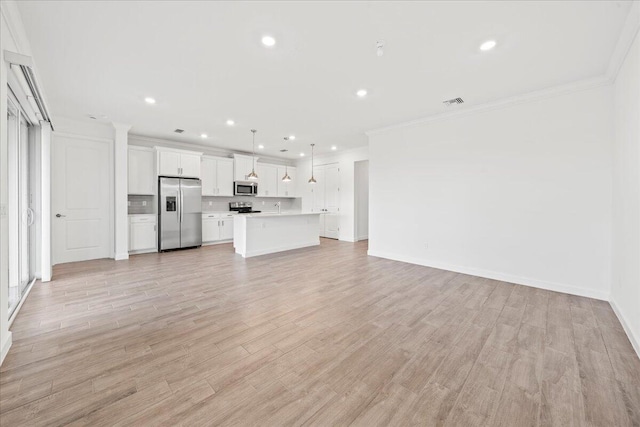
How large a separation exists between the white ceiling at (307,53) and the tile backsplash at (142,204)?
237 cm

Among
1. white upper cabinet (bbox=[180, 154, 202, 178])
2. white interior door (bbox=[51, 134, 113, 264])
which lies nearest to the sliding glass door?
white interior door (bbox=[51, 134, 113, 264])

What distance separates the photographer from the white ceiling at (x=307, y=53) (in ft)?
7.13

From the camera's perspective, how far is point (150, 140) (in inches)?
255

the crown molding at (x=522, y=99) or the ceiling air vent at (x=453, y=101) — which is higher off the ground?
the ceiling air vent at (x=453, y=101)

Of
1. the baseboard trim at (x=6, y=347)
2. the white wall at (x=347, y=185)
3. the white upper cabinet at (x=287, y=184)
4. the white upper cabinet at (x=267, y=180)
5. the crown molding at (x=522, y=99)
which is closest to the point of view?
the baseboard trim at (x=6, y=347)

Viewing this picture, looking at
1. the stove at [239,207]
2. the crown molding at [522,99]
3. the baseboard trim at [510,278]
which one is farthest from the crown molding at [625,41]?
the stove at [239,207]

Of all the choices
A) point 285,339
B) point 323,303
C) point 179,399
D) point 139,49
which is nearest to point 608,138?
point 323,303

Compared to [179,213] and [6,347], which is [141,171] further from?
[6,347]

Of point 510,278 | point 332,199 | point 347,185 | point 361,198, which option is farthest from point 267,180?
point 510,278

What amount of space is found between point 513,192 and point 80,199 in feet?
26.2

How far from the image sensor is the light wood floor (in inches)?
60.4

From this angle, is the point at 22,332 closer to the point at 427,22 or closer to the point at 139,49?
the point at 139,49

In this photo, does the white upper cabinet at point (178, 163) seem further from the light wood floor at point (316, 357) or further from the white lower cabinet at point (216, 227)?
the light wood floor at point (316, 357)

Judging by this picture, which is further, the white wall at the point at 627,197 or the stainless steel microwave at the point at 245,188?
the stainless steel microwave at the point at 245,188
